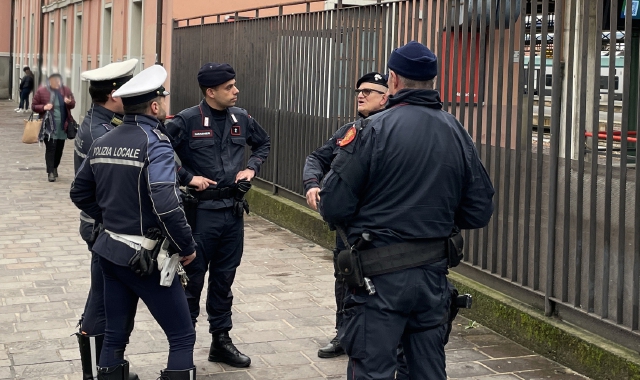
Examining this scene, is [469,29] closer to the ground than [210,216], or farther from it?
farther from it

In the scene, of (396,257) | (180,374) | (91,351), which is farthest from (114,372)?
(396,257)

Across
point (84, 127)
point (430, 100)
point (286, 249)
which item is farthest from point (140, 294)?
point (286, 249)

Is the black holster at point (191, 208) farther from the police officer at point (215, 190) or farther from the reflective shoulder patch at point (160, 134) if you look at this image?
the reflective shoulder patch at point (160, 134)

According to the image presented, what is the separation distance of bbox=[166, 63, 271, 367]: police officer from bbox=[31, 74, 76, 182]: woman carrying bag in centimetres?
945

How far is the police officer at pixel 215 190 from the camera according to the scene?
231 inches

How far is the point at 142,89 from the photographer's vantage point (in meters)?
4.68

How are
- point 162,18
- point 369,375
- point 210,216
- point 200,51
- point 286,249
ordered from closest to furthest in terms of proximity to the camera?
point 369,375 → point 210,216 → point 286,249 → point 200,51 → point 162,18

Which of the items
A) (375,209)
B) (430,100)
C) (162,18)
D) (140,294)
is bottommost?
(140,294)

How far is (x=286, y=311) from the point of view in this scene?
24.0ft

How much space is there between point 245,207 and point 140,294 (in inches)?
59.4

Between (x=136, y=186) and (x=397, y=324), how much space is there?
1.45 metres

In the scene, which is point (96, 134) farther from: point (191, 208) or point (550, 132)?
point (550, 132)

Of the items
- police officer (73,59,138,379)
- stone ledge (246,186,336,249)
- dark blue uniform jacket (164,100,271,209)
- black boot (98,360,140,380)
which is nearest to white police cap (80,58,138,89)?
police officer (73,59,138,379)

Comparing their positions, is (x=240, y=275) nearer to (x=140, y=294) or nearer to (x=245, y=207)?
(x=245, y=207)
